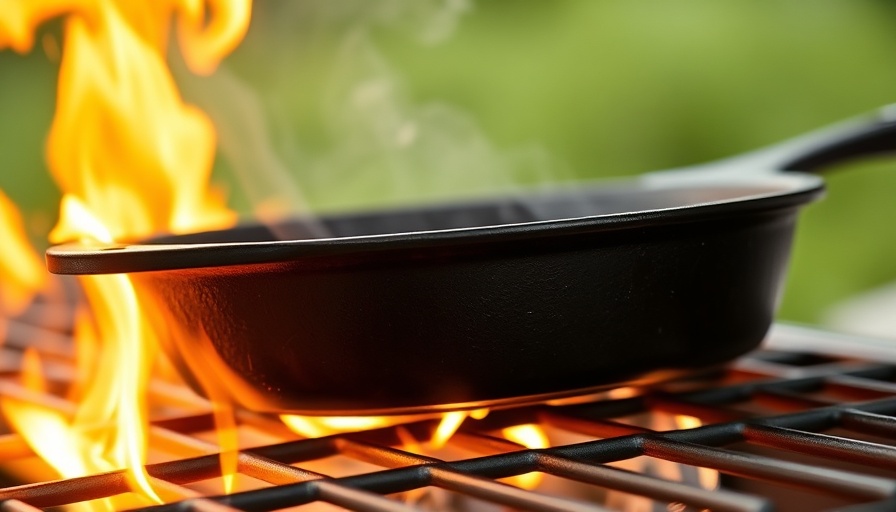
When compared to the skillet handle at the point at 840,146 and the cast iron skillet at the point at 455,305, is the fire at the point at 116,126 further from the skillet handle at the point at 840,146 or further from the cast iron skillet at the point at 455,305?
the skillet handle at the point at 840,146

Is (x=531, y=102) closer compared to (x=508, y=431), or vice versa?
(x=508, y=431)

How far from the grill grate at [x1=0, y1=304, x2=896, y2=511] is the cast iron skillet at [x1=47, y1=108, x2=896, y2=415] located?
4cm

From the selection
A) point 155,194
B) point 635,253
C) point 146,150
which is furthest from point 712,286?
point 155,194

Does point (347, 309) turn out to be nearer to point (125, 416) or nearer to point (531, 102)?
point (125, 416)

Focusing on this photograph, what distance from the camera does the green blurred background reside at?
11.4ft

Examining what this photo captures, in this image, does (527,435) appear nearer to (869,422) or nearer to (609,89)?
(869,422)

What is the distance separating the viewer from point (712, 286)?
0.71 m

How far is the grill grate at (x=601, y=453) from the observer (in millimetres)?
539

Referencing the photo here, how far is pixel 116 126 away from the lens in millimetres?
996

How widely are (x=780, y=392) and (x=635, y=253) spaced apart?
0.67 feet

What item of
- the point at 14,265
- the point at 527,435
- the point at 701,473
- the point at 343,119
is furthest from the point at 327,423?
the point at 343,119

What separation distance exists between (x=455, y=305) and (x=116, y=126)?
19.5 inches

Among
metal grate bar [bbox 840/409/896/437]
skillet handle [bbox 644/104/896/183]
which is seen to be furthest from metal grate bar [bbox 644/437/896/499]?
skillet handle [bbox 644/104/896/183]

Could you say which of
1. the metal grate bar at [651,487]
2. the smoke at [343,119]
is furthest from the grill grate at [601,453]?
the smoke at [343,119]
